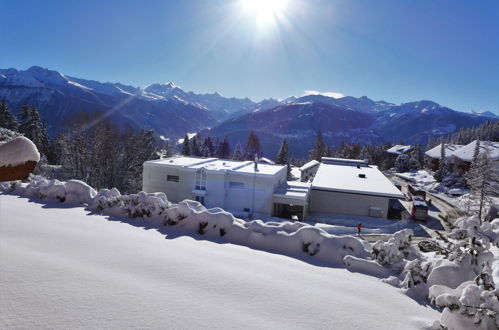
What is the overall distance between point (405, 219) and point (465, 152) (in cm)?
3133

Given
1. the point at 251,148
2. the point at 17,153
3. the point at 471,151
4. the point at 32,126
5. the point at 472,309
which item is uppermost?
the point at 471,151

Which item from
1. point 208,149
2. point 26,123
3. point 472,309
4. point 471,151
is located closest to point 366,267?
point 472,309

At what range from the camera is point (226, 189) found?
1001 inches

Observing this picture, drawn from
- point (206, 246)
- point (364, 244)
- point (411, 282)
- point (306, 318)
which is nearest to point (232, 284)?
point (306, 318)

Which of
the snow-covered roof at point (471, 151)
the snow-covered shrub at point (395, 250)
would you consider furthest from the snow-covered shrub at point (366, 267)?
the snow-covered roof at point (471, 151)

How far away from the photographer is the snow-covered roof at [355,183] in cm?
2667

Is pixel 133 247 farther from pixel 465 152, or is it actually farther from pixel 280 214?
pixel 465 152

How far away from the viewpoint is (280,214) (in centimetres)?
2656

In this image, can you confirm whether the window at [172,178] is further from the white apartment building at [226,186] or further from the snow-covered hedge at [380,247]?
the snow-covered hedge at [380,247]

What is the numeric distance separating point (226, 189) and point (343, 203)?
11671 mm

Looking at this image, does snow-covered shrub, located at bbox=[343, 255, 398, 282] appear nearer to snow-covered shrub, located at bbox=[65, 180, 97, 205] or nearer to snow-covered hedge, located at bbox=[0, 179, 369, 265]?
snow-covered hedge, located at bbox=[0, 179, 369, 265]

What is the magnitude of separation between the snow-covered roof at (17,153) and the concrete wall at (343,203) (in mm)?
28155

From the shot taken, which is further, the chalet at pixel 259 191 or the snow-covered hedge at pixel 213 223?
the chalet at pixel 259 191

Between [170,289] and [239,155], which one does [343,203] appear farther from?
[239,155]
